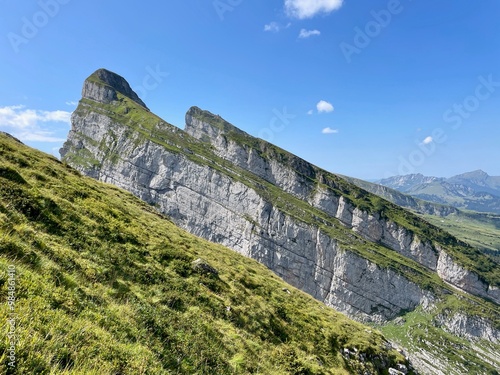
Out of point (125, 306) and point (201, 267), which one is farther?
point (201, 267)

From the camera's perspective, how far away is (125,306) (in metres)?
12.2

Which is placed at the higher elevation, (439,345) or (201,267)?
(201,267)

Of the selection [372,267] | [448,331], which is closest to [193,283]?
[372,267]

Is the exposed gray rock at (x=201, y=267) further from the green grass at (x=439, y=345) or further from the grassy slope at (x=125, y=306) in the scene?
the green grass at (x=439, y=345)

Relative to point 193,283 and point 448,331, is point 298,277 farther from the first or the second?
point 193,283

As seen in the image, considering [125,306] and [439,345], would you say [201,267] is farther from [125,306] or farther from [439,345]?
[439,345]

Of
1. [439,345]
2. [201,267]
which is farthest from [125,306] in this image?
[439,345]

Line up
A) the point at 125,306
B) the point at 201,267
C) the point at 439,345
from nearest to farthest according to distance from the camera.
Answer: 1. the point at 125,306
2. the point at 201,267
3. the point at 439,345

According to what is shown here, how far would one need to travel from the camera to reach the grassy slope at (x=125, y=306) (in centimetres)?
751

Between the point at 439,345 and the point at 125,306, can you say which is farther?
the point at 439,345

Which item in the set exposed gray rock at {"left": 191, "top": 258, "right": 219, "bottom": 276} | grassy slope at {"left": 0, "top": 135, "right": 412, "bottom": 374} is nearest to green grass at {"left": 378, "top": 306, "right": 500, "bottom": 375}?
grassy slope at {"left": 0, "top": 135, "right": 412, "bottom": 374}

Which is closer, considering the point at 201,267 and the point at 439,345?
the point at 201,267

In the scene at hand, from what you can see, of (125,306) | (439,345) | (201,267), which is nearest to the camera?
(125,306)

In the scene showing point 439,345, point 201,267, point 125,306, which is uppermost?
point 201,267
